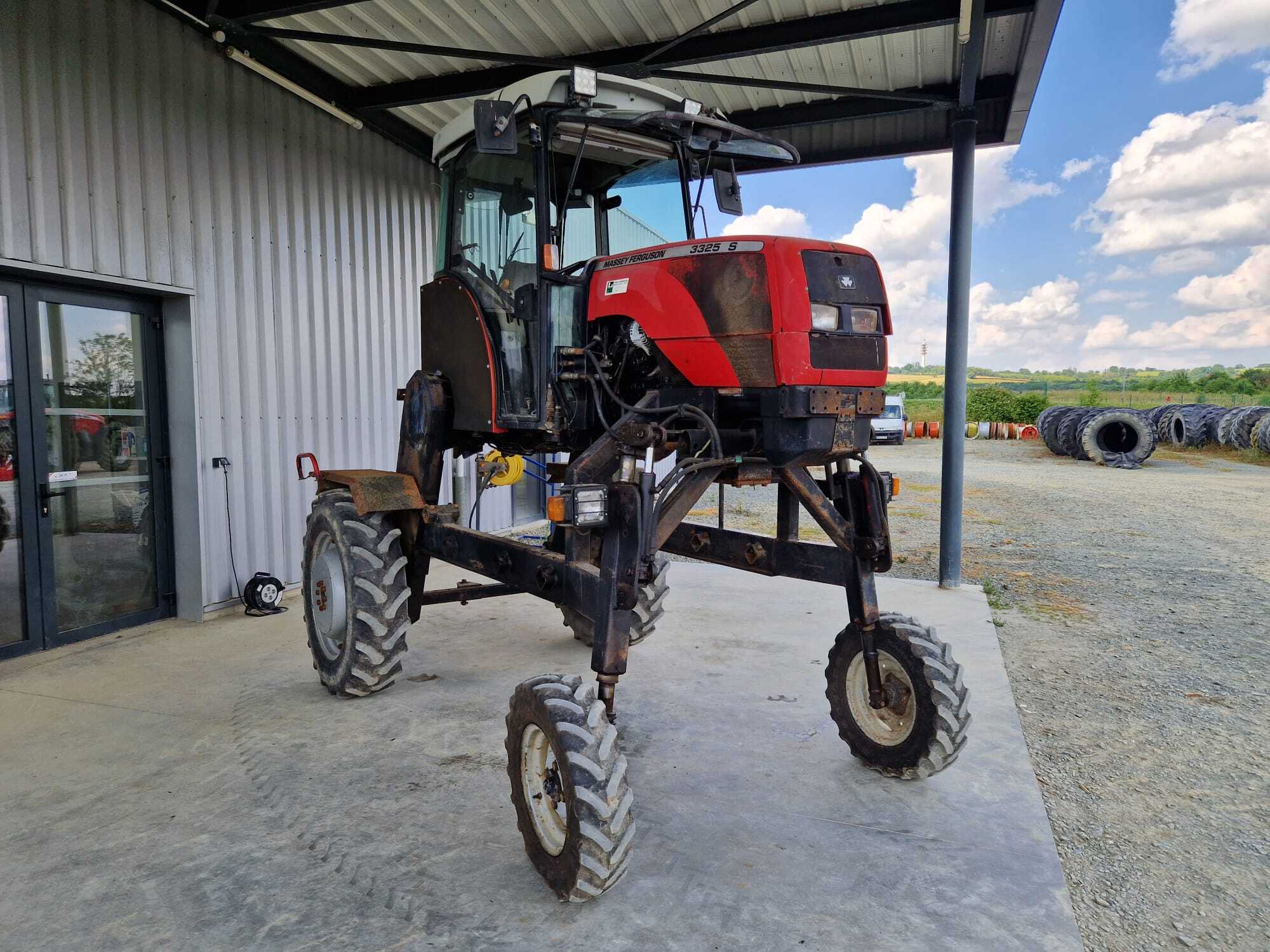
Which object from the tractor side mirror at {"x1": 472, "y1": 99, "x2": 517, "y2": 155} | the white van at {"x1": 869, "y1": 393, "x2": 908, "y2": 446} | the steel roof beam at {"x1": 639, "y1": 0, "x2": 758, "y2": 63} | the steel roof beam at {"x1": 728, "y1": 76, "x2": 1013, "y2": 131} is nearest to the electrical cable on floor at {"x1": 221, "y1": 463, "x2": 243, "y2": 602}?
the tractor side mirror at {"x1": 472, "y1": 99, "x2": 517, "y2": 155}

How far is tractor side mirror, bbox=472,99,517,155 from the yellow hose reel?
1.75m

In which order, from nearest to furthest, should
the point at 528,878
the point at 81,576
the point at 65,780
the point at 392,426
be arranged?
the point at 528,878 → the point at 65,780 → the point at 81,576 → the point at 392,426

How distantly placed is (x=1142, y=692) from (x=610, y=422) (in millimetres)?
3435

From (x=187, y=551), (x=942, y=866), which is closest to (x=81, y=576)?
(x=187, y=551)

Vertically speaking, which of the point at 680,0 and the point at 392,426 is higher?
the point at 680,0

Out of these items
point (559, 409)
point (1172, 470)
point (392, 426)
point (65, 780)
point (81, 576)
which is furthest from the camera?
point (1172, 470)

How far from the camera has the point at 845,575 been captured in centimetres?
359

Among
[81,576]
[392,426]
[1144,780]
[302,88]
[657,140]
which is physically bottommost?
[1144,780]

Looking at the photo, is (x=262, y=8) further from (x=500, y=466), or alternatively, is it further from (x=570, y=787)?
(x=570, y=787)

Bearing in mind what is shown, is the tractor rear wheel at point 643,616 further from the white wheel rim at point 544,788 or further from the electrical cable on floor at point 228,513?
the electrical cable on floor at point 228,513

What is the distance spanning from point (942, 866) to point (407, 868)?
5.98ft

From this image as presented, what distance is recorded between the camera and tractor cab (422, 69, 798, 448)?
3.75 m

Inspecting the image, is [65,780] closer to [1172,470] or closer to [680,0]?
[680,0]

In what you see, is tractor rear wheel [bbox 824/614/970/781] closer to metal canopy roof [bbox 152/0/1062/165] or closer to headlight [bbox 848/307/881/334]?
headlight [bbox 848/307/881/334]
